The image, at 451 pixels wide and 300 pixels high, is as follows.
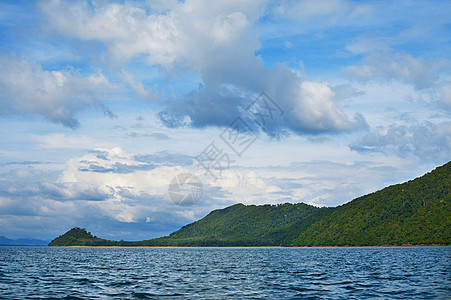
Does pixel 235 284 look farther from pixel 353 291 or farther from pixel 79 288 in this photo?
pixel 79 288

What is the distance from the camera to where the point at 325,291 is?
5266 centimetres

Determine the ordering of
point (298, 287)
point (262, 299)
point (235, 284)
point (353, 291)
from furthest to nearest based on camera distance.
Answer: point (235, 284), point (298, 287), point (353, 291), point (262, 299)

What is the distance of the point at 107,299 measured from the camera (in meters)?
46.4

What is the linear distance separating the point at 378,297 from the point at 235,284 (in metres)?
21.8

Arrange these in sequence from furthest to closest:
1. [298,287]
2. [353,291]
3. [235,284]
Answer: [235,284]
[298,287]
[353,291]

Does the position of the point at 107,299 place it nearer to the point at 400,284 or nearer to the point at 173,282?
the point at 173,282

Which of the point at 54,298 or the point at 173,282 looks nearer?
the point at 54,298

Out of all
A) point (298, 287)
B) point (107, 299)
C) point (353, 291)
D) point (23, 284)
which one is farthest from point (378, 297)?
point (23, 284)

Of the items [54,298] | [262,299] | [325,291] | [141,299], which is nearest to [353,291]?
[325,291]

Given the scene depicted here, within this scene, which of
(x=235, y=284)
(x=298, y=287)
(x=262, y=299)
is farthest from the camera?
(x=235, y=284)

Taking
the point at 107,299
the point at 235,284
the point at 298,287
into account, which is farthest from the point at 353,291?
the point at 107,299

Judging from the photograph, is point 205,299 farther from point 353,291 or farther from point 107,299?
point 353,291

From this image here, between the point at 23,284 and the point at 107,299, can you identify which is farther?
the point at 23,284

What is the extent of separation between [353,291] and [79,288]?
37432 millimetres
